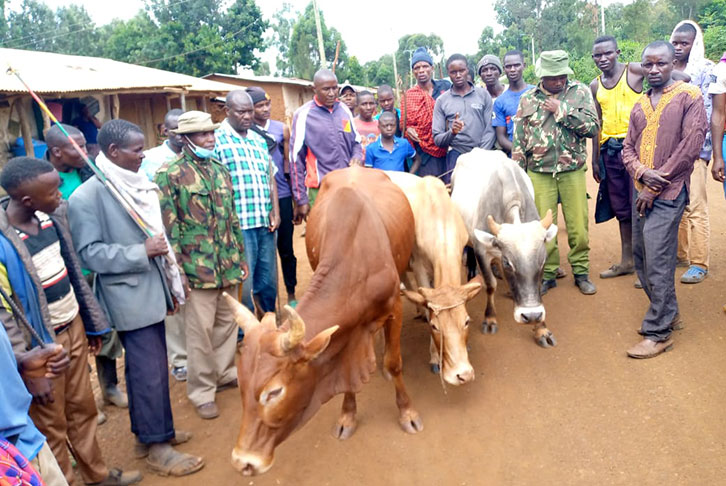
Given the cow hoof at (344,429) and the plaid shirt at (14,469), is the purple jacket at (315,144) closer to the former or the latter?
the cow hoof at (344,429)

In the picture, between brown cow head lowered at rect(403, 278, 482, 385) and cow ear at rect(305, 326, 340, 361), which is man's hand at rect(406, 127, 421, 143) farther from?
cow ear at rect(305, 326, 340, 361)

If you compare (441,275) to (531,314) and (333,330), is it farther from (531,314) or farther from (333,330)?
(333,330)

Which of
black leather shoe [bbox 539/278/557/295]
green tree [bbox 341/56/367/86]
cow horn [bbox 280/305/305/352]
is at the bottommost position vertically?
black leather shoe [bbox 539/278/557/295]

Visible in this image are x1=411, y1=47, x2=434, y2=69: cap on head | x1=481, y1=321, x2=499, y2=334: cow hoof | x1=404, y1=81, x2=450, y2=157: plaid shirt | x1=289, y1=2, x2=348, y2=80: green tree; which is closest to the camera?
x1=481, y1=321, x2=499, y2=334: cow hoof

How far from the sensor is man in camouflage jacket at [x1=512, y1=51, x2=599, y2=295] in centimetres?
572

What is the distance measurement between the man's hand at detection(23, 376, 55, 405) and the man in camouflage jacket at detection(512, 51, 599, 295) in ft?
16.5

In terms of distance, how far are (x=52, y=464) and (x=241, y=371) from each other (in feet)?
3.21

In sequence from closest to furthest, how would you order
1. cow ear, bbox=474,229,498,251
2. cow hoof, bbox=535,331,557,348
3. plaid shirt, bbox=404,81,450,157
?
1. cow ear, bbox=474,229,498,251
2. cow hoof, bbox=535,331,557,348
3. plaid shirt, bbox=404,81,450,157

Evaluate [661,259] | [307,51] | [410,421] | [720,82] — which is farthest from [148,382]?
[307,51]

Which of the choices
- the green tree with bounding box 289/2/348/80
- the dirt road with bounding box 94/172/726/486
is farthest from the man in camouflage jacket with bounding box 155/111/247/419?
the green tree with bounding box 289/2/348/80

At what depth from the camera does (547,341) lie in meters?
5.29

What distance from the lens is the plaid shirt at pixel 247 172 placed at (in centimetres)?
514

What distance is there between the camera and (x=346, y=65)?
139 ft

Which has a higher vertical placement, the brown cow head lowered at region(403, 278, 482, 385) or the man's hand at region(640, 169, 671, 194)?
the man's hand at region(640, 169, 671, 194)
